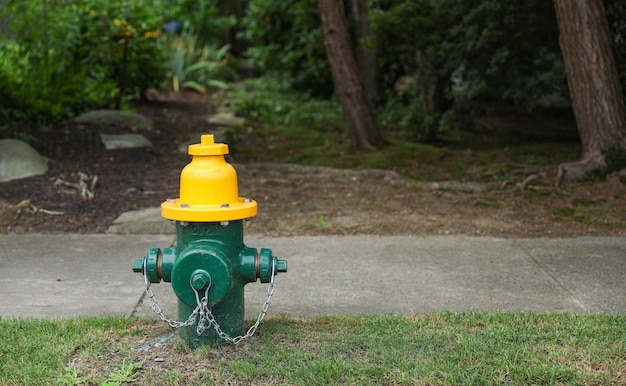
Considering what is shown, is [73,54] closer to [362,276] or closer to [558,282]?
[362,276]

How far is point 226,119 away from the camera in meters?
11.9

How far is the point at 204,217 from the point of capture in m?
3.39

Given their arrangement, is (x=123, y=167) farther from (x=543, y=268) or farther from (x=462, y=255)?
(x=543, y=268)

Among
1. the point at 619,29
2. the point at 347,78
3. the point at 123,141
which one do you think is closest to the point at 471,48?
the point at 347,78

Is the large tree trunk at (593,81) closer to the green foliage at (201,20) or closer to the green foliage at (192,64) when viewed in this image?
the green foliage at (192,64)

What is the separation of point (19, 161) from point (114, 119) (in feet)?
8.43

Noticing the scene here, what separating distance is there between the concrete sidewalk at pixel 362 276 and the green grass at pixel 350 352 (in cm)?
31

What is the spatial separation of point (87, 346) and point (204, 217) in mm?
901

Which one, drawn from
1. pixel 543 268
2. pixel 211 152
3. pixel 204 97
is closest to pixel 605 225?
pixel 543 268

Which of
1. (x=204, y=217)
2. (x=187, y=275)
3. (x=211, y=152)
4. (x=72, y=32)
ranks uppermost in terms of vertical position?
(x=72, y=32)

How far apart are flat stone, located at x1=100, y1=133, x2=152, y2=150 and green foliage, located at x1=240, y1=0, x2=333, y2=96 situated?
5.65 m

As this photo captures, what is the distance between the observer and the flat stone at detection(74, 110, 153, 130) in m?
9.79

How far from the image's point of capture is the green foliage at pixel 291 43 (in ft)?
47.2

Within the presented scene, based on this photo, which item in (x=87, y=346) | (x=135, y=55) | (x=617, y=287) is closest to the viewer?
(x=87, y=346)
